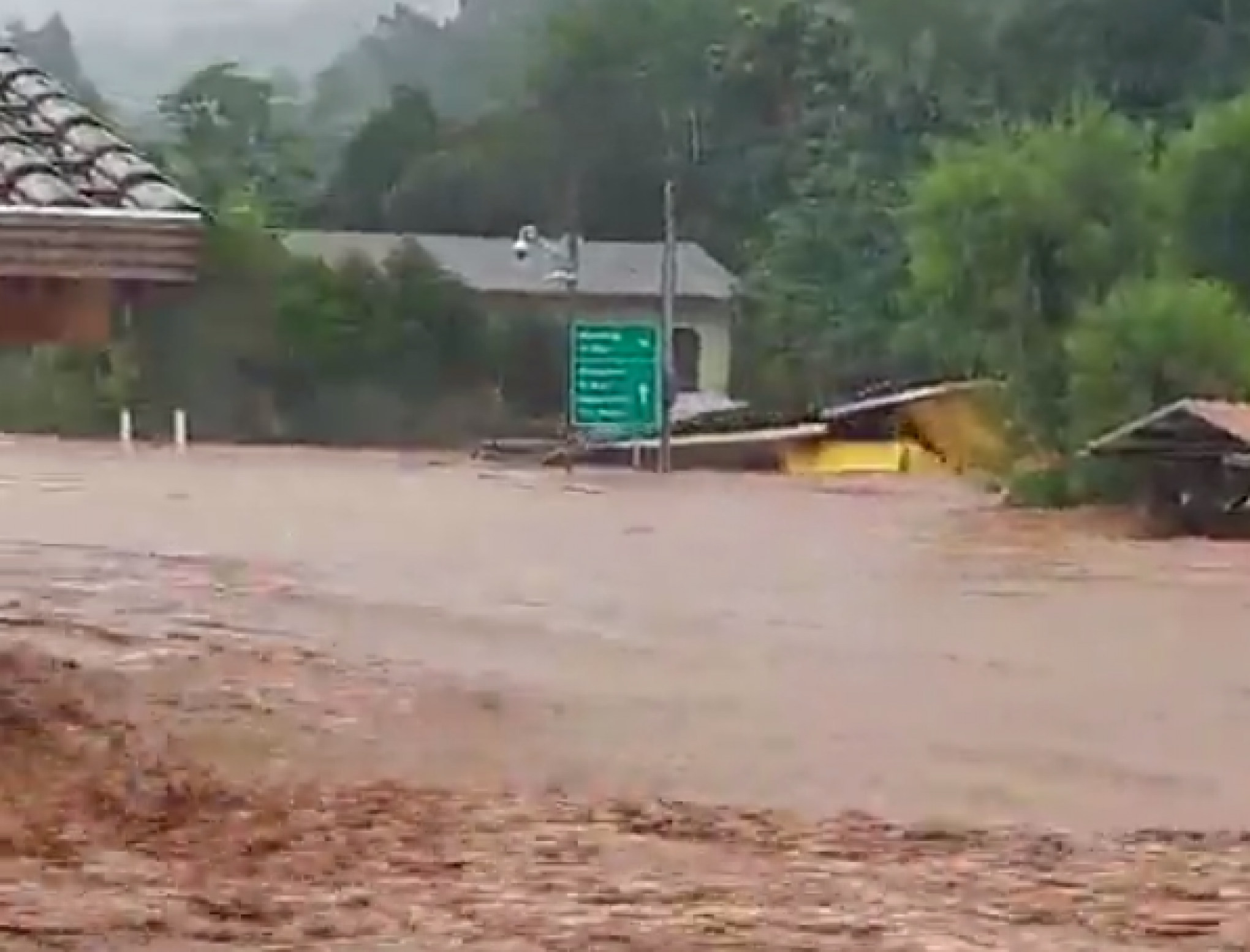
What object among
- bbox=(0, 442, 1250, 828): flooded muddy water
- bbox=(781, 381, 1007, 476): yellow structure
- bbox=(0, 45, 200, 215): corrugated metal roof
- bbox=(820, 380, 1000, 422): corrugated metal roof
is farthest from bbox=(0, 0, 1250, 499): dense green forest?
bbox=(0, 45, 200, 215): corrugated metal roof

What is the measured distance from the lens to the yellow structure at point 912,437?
40.4 meters

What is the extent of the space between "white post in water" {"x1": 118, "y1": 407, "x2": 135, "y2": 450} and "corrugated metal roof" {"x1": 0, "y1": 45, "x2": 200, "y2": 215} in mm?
40604

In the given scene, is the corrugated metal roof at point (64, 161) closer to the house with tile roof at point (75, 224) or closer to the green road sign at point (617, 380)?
the house with tile roof at point (75, 224)

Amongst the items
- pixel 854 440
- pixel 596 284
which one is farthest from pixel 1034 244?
pixel 596 284

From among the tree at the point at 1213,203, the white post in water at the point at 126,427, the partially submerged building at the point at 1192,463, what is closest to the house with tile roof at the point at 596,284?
the white post in water at the point at 126,427

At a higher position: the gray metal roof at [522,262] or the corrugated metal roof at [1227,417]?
the gray metal roof at [522,262]

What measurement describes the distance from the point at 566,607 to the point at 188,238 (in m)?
14.7

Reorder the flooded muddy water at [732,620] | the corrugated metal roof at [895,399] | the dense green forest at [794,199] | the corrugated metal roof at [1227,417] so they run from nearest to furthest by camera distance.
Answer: the flooded muddy water at [732,620] < the corrugated metal roof at [1227,417] < the dense green forest at [794,199] < the corrugated metal roof at [895,399]

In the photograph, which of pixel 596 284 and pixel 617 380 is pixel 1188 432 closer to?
pixel 617 380

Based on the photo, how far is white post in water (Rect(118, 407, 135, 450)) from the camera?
5175 cm

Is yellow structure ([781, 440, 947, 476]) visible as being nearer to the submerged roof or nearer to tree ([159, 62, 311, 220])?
the submerged roof

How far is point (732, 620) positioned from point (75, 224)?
14.2m

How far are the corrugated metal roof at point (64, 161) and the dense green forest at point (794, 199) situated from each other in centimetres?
2277

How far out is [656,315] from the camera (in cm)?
5772
